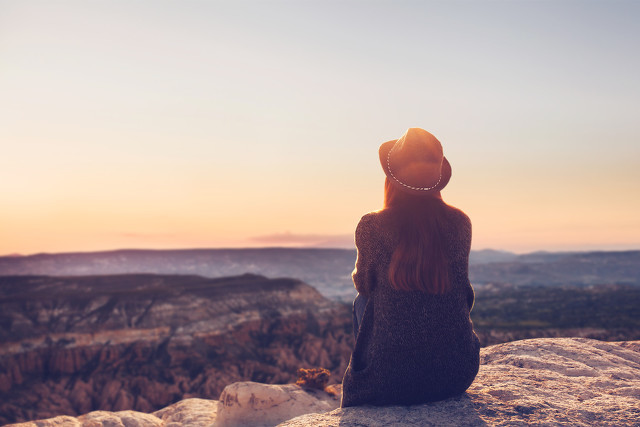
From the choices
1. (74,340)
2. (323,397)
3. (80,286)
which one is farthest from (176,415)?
(80,286)

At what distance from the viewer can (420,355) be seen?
4.11m

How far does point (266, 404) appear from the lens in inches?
468

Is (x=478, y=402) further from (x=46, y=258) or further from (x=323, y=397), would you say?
(x=46, y=258)

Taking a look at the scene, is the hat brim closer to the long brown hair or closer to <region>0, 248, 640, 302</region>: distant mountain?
the long brown hair

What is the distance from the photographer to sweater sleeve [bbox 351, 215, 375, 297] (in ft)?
13.5

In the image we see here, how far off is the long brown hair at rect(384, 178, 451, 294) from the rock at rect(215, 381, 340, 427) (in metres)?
8.56

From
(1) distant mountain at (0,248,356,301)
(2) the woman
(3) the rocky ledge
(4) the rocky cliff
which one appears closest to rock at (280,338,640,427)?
(3) the rocky ledge

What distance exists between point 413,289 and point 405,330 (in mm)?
368

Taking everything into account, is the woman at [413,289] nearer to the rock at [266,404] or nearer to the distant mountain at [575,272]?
the rock at [266,404]

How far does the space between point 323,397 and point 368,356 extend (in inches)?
353

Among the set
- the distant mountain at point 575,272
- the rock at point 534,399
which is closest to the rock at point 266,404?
the rock at point 534,399

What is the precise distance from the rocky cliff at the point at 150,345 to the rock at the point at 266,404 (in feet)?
115

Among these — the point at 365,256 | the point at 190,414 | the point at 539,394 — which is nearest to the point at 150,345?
the point at 190,414

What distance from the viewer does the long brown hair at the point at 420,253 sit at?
3967mm
